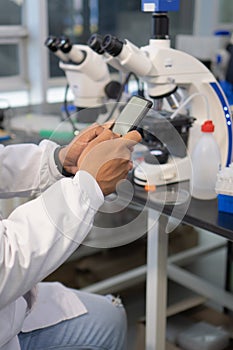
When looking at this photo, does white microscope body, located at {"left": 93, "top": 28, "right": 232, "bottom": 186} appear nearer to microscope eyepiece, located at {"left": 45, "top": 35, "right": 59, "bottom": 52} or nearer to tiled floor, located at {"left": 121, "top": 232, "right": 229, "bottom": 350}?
microscope eyepiece, located at {"left": 45, "top": 35, "right": 59, "bottom": 52}

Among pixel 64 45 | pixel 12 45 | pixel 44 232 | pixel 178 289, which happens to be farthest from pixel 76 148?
pixel 12 45

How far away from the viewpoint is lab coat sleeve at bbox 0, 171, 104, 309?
851 mm

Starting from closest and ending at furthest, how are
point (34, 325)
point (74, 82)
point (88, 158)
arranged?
point (88, 158), point (34, 325), point (74, 82)

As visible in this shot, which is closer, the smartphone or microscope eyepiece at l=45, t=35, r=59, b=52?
the smartphone

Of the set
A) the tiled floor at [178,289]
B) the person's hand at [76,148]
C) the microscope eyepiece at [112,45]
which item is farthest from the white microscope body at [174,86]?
the tiled floor at [178,289]

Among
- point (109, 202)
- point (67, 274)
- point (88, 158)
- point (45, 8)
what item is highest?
point (45, 8)

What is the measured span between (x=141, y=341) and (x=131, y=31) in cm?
224

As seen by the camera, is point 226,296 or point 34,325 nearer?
point 34,325

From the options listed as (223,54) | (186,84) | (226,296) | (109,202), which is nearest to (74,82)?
(186,84)

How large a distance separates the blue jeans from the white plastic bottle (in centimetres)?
40

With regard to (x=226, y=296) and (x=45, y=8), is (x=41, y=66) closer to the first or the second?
(x=45, y=8)

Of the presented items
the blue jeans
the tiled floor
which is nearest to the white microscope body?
the blue jeans

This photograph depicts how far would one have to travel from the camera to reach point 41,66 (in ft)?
9.14

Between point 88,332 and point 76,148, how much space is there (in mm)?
482
